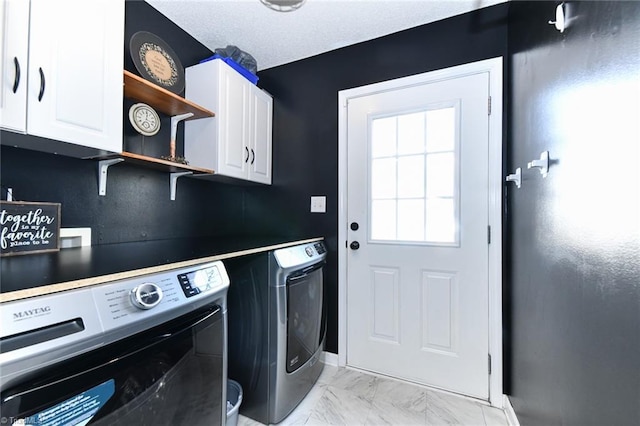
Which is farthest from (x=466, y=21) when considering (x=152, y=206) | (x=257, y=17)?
(x=152, y=206)

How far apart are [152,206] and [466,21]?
7.79 ft

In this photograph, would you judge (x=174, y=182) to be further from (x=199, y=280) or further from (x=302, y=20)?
(x=302, y=20)

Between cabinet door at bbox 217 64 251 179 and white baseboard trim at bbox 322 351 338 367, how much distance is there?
1.51 meters

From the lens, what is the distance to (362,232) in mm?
1979

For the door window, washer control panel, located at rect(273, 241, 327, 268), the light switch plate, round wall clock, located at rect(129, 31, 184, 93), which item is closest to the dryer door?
washer control panel, located at rect(273, 241, 327, 268)

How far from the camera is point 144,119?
1.57 m

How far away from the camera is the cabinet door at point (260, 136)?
6.90 feet

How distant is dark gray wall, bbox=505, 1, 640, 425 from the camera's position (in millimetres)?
608

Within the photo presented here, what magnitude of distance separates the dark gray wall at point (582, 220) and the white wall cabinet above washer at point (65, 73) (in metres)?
1.77

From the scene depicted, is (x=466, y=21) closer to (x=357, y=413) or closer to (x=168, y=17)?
(x=168, y=17)

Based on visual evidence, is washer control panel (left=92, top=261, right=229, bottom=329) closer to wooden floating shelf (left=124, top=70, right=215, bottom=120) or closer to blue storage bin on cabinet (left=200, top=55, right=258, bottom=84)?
wooden floating shelf (left=124, top=70, right=215, bottom=120)

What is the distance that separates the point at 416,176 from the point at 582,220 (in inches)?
43.0

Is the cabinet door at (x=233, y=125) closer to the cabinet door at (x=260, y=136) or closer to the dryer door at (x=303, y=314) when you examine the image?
the cabinet door at (x=260, y=136)

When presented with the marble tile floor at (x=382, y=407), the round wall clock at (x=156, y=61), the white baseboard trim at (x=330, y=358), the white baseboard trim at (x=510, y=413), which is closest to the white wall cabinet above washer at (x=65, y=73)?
the round wall clock at (x=156, y=61)
